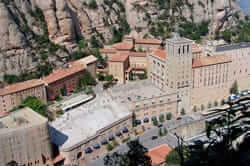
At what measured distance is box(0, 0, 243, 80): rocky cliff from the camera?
60719 mm

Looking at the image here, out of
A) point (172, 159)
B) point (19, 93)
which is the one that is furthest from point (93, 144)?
point (19, 93)

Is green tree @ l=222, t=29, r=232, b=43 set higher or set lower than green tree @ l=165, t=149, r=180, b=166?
higher

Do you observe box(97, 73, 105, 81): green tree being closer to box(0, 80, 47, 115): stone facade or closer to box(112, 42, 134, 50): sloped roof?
box(112, 42, 134, 50): sloped roof

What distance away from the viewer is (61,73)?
5869cm

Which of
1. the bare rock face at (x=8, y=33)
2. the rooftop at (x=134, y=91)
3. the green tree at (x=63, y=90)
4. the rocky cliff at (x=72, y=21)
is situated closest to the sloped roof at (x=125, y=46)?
the rocky cliff at (x=72, y=21)

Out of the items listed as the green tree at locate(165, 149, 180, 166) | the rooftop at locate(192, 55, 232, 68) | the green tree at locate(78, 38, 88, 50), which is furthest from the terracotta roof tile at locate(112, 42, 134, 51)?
the green tree at locate(165, 149, 180, 166)

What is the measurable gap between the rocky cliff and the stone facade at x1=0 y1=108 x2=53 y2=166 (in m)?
20.6

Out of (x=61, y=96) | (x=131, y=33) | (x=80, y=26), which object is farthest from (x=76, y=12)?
(x=61, y=96)

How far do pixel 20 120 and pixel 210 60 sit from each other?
1245 inches

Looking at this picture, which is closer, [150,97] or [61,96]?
[150,97]

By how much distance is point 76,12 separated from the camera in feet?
253

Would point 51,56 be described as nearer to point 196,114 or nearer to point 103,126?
point 103,126

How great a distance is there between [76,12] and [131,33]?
1467 cm

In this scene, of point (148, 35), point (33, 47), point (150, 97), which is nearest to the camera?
point (150, 97)
